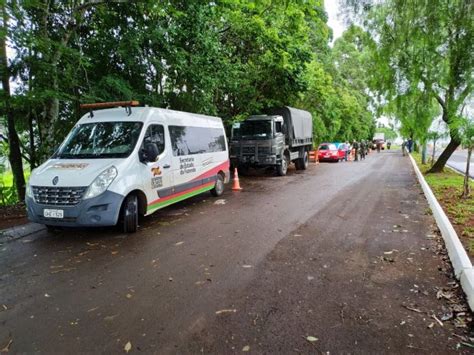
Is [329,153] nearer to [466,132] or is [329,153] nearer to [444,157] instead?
[444,157]

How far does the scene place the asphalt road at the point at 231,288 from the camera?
9.54 ft

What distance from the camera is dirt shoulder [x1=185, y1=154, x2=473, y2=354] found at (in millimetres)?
2850

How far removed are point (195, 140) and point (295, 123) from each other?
9715 millimetres

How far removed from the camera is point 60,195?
5461 mm

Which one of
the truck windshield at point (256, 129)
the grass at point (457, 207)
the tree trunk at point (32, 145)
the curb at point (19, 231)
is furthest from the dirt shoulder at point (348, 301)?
the truck windshield at point (256, 129)

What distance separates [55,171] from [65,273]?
2112 millimetres

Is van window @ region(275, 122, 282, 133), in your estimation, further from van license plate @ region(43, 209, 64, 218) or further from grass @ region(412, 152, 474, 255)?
van license plate @ region(43, 209, 64, 218)

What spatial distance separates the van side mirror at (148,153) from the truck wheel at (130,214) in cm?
76

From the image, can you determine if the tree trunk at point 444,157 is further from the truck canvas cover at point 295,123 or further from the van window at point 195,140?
the van window at point 195,140

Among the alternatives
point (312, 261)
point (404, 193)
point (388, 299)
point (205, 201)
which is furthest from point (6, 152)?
point (404, 193)

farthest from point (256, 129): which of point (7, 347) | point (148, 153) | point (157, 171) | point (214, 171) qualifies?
point (7, 347)

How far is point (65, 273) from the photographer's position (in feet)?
14.4

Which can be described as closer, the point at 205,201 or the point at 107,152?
the point at 107,152

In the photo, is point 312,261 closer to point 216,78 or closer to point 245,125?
point 216,78
